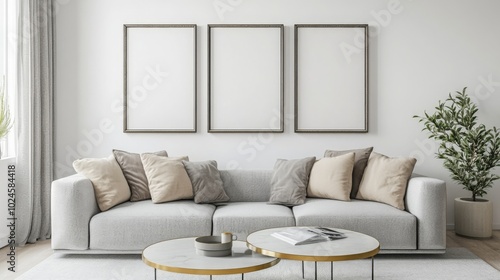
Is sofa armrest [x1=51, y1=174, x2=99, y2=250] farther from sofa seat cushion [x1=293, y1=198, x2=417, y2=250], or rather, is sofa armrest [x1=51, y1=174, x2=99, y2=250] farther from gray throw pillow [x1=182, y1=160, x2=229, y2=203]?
sofa seat cushion [x1=293, y1=198, x2=417, y2=250]

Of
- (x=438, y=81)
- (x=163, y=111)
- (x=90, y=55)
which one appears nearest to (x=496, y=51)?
(x=438, y=81)

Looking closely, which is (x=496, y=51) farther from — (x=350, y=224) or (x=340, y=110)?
(x=350, y=224)

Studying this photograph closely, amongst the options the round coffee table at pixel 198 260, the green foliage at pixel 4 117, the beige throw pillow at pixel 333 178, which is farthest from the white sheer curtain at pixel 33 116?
the beige throw pillow at pixel 333 178

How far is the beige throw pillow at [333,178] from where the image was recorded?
3.95 m

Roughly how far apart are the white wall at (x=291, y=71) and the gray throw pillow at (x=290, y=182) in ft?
1.80

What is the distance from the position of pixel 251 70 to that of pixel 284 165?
3.44 feet

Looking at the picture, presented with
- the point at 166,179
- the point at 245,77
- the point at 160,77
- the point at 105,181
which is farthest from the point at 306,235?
the point at 160,77

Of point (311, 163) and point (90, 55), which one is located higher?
point (90, 55)

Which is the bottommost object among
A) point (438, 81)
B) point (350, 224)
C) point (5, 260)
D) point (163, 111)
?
point (5, 260)

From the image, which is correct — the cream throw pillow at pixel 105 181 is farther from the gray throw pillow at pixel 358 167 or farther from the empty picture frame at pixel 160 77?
the gray throw pillow at pixel 358 167

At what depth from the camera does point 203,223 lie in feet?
11.8

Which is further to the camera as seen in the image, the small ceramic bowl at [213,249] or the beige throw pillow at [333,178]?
the beige throw pillow at [333,178]

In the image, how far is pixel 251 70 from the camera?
4.64 meters

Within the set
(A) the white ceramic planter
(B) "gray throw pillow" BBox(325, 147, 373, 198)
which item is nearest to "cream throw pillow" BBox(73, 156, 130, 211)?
(B) "gray throw pillow" BBox(325, 147, 373, 198)
